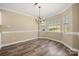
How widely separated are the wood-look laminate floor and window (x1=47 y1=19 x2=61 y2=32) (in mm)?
273

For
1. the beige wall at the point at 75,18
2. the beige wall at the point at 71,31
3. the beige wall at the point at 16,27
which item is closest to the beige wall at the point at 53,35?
the beige wall at the point at 71,31

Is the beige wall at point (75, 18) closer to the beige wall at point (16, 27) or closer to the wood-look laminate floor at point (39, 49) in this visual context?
the wood-look laminate floor at point (39, 49)

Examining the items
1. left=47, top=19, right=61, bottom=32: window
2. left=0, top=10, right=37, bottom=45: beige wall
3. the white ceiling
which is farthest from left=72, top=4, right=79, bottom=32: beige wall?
left=0, top=10, right=37, bottom=45: beige wall

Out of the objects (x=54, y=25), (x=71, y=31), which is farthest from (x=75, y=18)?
(x=54, y=25)

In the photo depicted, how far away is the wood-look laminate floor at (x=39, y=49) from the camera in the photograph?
6.21ft

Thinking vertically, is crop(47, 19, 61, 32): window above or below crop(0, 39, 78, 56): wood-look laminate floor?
above

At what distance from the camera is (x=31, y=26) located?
1.98 m

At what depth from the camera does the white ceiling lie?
188 centimetres

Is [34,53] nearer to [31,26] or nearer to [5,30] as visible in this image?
[31,26]

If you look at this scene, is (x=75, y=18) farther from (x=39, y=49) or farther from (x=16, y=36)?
(x=16, y=36)

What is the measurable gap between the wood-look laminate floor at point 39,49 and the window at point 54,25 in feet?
0.89

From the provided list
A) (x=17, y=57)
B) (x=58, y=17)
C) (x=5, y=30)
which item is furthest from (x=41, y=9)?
(x=17, y=57)

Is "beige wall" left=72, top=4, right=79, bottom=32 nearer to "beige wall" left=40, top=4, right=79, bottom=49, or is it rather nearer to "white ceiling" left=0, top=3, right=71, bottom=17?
"beige wall" left=40, top=4, right=79, bottom=49

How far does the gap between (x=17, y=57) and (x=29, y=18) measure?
2.90ft
